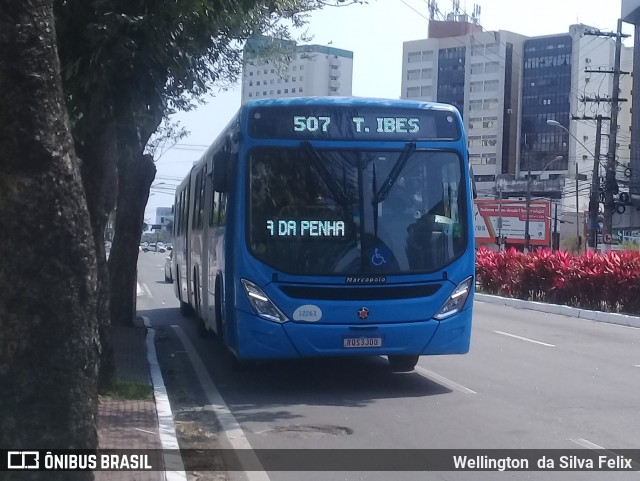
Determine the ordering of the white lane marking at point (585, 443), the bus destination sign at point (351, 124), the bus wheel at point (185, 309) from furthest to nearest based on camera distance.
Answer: the bus wheel at point (185, 309) < the bus destination sign at point (351, 124) < the white lane marking at point (585, 443)

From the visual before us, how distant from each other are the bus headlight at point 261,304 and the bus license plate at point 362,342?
2.54 feet

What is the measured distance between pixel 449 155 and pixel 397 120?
0.76 metres

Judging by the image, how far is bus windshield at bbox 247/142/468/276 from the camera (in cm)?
1081

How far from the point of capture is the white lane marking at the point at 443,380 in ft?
37.6

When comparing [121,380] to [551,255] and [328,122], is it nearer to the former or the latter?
[328,122]

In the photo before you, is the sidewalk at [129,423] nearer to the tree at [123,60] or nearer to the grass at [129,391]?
the grass at [129,391]

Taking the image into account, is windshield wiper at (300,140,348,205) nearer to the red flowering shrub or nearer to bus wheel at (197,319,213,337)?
bus wheel at (197,319,213,337)

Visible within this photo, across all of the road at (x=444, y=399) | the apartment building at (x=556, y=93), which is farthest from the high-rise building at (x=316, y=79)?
the apartment building at (x=556, y=93)

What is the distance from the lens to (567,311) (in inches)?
995

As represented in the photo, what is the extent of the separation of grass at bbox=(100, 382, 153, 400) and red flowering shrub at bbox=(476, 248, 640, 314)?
16.8 meters

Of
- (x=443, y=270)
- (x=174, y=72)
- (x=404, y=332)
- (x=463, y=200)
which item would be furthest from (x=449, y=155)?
(x=174, y=72)

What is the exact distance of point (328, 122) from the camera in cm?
1116

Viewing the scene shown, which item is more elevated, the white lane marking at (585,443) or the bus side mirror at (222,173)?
the bus side mirror at (222,173)

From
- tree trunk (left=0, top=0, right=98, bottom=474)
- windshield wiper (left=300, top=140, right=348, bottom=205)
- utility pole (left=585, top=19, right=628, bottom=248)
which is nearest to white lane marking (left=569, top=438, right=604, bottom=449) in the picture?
windshield wiper (left=300, top=140, right=348, bottom=205)
